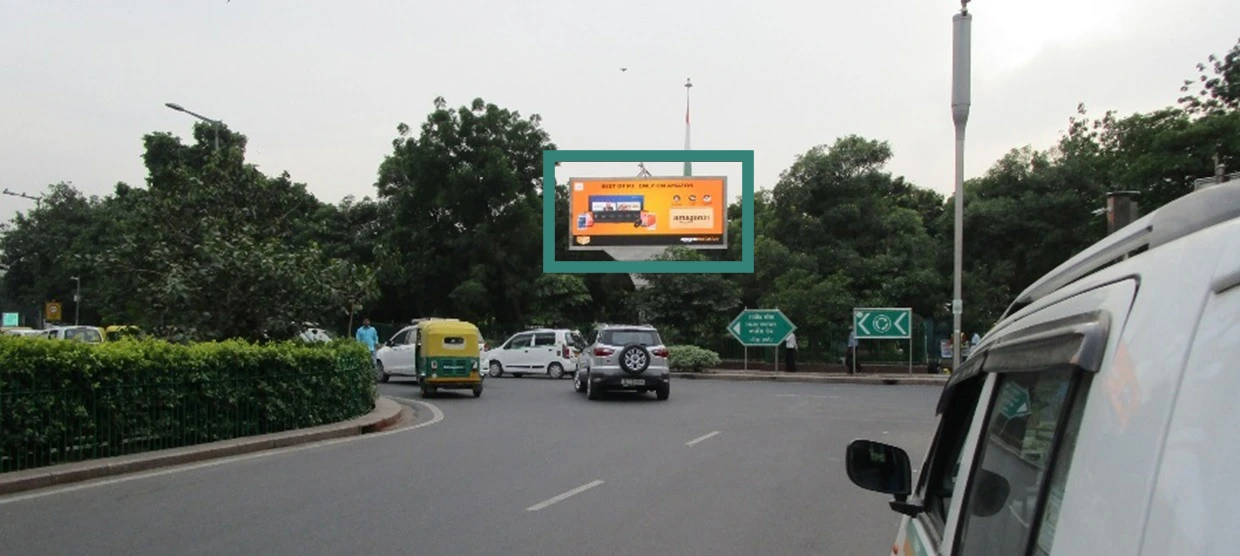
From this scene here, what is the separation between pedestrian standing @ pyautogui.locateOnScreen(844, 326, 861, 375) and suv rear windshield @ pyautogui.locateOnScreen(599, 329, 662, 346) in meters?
11.6

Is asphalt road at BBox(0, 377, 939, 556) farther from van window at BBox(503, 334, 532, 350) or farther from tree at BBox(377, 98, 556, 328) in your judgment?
tree at BBox(377, 98, 556, 328)

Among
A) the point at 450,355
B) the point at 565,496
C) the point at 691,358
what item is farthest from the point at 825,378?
the point at 565,496

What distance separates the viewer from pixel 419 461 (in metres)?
12.4

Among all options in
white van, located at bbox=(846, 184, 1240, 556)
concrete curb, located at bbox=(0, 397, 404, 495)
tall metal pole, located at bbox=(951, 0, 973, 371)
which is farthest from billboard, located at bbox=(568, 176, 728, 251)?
white van, located at bbox=(846, 184, 1240, 556)

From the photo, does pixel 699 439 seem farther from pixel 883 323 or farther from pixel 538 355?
pixel 883 323

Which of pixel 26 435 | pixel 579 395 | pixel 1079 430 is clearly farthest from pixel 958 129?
→ pixel 1079 430

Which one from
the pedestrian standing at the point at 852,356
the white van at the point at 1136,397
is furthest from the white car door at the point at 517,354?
the white van at the point at 1136,397

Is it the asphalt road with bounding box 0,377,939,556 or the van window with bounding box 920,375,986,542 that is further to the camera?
the asphalt road with bounding box 0,377,939,556

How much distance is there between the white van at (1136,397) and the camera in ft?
4.13

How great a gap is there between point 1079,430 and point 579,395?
75.4ft

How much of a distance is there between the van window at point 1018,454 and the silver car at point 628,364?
64.9 ft

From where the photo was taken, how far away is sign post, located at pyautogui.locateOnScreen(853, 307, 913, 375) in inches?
1268

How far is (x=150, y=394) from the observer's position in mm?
12594

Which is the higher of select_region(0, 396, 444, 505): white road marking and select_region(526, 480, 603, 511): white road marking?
select_region(526, 480, 603, 511): white road marking
